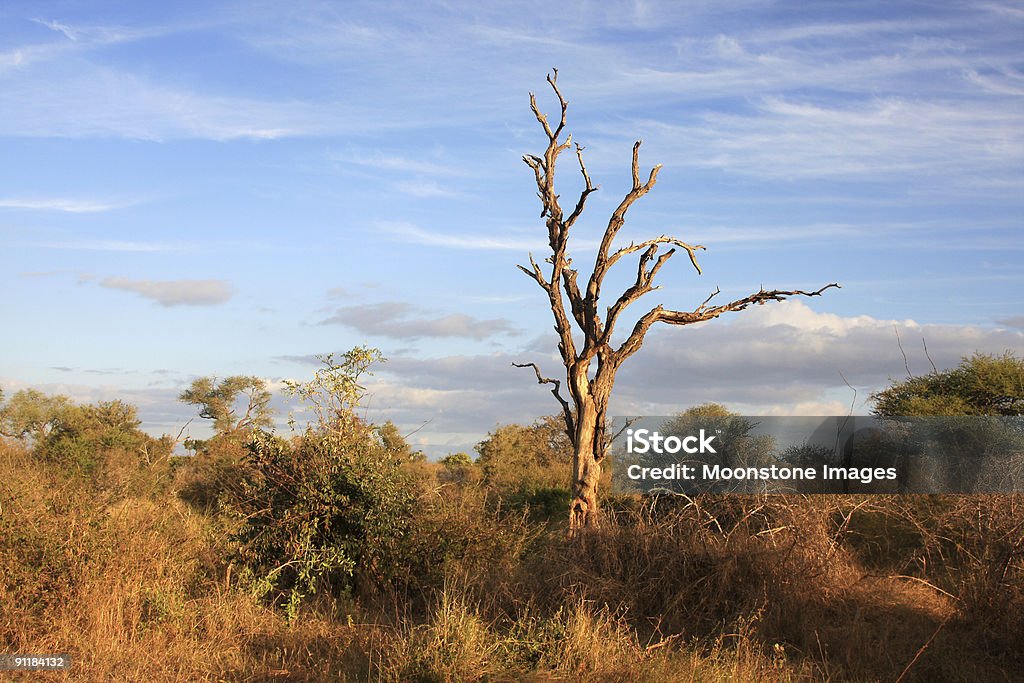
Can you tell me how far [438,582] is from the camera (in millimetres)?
10586

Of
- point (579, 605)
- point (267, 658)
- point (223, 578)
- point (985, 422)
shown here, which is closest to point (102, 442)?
point (223, 578)

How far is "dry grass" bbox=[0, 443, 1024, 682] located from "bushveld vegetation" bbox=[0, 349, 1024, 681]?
24mm

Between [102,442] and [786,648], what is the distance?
60.3ft

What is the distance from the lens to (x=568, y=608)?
8219mm

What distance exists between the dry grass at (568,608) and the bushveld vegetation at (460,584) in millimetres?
24

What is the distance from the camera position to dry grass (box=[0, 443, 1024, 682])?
7250 millimetres

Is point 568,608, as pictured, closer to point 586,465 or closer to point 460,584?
point 460,584

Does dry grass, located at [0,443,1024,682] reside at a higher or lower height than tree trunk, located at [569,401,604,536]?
lower

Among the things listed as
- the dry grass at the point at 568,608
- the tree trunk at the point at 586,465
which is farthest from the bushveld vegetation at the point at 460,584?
the tree trunk at the point at 586,465

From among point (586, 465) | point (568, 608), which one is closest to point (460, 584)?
point (568, 608)

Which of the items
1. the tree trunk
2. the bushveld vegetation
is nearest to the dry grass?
the bushveld vegetation

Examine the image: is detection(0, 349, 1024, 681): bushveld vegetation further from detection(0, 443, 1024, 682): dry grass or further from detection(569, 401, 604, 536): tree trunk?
detection(569, 401, 604, 536): tree trunk

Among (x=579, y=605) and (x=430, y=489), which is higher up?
(x=430, y=489)

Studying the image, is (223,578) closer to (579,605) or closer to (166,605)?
(166,605)
